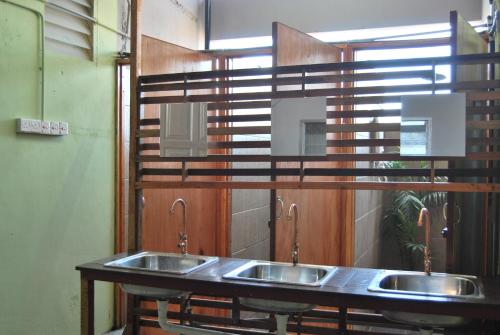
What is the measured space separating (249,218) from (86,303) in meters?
2.07

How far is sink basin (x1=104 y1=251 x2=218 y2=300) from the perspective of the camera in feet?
7.77

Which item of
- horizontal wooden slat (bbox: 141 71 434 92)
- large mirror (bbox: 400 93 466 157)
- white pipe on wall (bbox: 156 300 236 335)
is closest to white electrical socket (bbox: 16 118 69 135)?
horizontal wooden slat (bbox: 141 71 434 92)

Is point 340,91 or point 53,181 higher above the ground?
point 340,91

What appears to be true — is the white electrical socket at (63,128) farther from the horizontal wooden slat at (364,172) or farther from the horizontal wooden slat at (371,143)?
the horizontal wooden slat at (371,143)

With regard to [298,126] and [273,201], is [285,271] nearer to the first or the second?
[273,201]

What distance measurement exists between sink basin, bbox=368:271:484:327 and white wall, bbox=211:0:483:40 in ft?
7.98

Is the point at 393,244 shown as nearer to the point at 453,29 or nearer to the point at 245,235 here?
the point at 245,235

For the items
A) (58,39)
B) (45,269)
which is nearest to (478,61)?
(58,39)

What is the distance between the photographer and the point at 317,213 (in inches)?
140

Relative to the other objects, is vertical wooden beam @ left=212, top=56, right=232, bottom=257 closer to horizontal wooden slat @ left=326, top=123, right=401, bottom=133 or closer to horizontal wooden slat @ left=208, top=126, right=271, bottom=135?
horizontal wooden slat @ left=208, top=126, right=271, bottom=135

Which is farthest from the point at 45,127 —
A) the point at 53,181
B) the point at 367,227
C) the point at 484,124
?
the point at 367,227

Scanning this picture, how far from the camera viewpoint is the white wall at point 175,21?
146 inches

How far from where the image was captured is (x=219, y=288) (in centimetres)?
209

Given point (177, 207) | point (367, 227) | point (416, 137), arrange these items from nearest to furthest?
point (416, 137)
point (177, 207)
point (367, 227)
